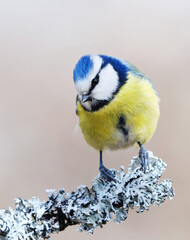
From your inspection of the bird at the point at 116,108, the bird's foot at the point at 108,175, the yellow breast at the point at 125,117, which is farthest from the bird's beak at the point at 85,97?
the bird's foot at the point at 108,175

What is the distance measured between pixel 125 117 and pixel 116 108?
0.05 meters

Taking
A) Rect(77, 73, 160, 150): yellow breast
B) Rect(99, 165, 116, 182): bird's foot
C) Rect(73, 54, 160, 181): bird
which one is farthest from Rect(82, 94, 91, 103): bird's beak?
Rect(99, 165, 116, 182): bird's foot

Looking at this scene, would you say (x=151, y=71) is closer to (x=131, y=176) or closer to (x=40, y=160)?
(x=40, y=160)

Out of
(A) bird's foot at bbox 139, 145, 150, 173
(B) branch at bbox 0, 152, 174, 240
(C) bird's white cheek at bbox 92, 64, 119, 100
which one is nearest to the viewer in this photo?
(B) branch at bbox 0, 152, 174, 240

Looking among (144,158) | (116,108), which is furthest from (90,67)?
(144,158)

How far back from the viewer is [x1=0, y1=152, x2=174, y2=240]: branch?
113 centimetres

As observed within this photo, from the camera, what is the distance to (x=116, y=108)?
1451mm

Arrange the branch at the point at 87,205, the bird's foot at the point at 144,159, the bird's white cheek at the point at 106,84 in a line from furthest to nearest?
the bird's white cheek at the point at 106,84 → the bird's foot at the point at 144,159 → the branch at the point at 87,205

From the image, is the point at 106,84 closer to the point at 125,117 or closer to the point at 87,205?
the point at 125,117

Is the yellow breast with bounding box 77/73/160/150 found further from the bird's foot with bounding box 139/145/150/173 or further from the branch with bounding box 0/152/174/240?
the branch with bounding box 0/152/174/240

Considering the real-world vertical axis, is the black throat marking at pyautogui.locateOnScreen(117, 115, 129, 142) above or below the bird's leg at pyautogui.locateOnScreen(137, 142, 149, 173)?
above

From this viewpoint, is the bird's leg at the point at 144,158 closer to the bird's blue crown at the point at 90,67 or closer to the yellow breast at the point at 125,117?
the yellow breast at the point at 125,117

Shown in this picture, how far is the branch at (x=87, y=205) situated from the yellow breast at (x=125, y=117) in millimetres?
245

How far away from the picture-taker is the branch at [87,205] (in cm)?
113
